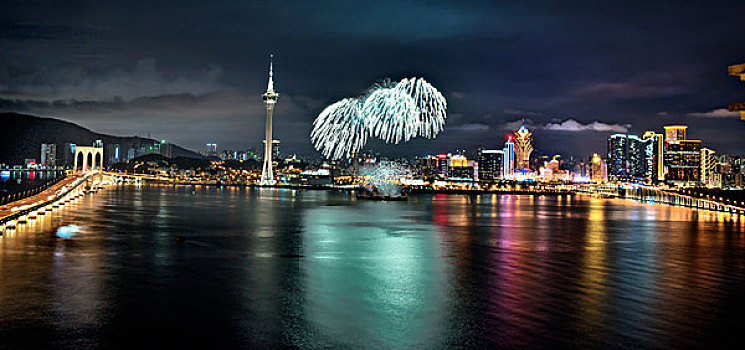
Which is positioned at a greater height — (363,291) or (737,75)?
(737,75)

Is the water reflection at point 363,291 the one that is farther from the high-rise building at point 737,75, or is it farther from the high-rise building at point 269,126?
the high-rise building at point 269,126

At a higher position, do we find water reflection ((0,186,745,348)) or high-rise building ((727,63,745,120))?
high-rise building ((727,63,745,120))

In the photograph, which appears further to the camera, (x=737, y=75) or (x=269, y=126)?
(x=269, y=126)

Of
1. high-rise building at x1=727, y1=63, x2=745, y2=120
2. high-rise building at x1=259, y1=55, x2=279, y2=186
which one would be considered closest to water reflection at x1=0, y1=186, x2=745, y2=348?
high-rise building at x1=727, y1=63, x2=745, y2=120

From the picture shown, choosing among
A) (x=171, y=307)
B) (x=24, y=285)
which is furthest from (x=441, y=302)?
(x=24, y=285)

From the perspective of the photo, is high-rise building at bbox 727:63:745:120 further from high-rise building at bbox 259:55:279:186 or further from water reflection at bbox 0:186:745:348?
high-rise building at bbox 259:55:279:186

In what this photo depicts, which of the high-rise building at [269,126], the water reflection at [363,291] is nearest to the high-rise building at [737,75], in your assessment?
the water reflection at [363,291]

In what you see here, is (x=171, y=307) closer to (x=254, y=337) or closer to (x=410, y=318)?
(x=254, y=337)

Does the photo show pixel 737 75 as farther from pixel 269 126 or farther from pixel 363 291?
pixel 269 126

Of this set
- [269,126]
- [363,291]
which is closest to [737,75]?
[363,291]

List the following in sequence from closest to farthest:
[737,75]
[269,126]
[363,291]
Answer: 1. [363,291]
2. [737,75]
3. [269,126]

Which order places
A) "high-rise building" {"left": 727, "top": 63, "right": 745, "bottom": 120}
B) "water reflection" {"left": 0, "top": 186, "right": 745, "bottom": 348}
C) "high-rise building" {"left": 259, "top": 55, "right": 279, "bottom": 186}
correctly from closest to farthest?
"water reflection" {"left": 0, "top": 186, "right": 745, "bottom": 348}
"high-rise building" {"left": 727, "top": 63, "right": 745, "bottom": 120}
"high-rise building" {"left": 259, "top": 55, "right": 279, "bottom": 186}
